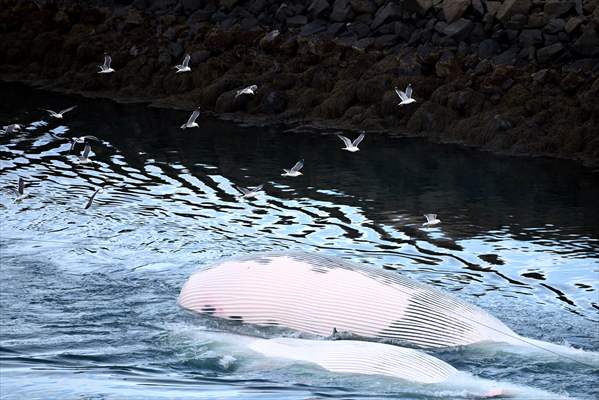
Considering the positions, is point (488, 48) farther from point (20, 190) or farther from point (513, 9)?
point (20, 190)

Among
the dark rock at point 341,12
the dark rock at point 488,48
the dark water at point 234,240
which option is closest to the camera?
the dark water at point 234,240

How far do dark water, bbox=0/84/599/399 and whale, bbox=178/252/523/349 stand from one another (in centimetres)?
28

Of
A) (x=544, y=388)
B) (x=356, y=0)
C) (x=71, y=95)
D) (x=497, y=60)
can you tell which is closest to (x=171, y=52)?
(x=71, y=95)

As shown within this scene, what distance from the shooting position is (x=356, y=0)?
1379 inches

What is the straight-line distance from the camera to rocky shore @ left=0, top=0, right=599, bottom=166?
90.4 ft

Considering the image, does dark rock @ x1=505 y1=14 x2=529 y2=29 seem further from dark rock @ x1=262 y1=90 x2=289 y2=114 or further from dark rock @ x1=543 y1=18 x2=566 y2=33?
dark rock @ x1=262 y1=90 x2=289 y2=114

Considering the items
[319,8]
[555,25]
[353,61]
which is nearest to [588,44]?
[555,25]

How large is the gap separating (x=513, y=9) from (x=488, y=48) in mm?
1415

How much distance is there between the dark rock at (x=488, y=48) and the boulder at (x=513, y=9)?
0.75 metres

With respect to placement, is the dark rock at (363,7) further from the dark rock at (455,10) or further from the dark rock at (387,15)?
the dark rock at (455,10)

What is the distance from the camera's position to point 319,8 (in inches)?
1403

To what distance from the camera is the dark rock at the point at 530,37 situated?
31000 mm

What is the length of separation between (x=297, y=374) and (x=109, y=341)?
2.62 m

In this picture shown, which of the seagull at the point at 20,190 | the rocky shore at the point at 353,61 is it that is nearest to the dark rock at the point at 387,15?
the rocky shore at the point at 353,61
